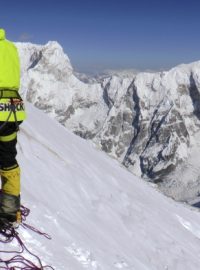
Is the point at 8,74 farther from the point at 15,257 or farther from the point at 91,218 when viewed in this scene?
the point at 91,218

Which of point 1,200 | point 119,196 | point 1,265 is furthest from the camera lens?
point 119,196

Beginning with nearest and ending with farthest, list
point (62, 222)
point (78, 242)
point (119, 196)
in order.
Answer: point (78, 242) → point (62, 222) → point (119, 196)

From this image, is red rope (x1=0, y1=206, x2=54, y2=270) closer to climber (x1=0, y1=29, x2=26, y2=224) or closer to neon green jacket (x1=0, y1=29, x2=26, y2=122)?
climber (x1=0, y1=29, x2=26, y2=224)

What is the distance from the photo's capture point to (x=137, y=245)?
17.1m

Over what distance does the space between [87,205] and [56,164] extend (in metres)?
4.46

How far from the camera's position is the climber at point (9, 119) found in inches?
327

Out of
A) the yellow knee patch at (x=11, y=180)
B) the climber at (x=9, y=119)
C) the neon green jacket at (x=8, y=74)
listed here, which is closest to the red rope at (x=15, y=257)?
the climber at (x=9, y=119)

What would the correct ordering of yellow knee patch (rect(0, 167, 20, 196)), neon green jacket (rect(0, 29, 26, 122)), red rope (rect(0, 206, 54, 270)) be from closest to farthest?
1. neon green jacket (rect(0, 29, 26, 122))
2. red rope (rect(0, 206, 54, 270))
3. yellow knee patch (rect(0, 167, 20, 196))

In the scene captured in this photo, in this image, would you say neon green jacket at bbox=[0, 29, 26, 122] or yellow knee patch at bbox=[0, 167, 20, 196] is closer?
neon green jacket at bbox=[0, 29, 26, 122]

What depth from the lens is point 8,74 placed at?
834 cm

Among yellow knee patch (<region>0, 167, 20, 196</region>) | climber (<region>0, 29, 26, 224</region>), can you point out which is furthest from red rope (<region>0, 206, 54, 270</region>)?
yellow knee patch (<region>0, 167, 20, 196</region>)

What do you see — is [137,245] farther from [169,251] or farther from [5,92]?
[5,92]

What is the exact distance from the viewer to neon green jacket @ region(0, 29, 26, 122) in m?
8.27

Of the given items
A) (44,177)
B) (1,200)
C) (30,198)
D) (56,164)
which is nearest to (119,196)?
(56,164)
